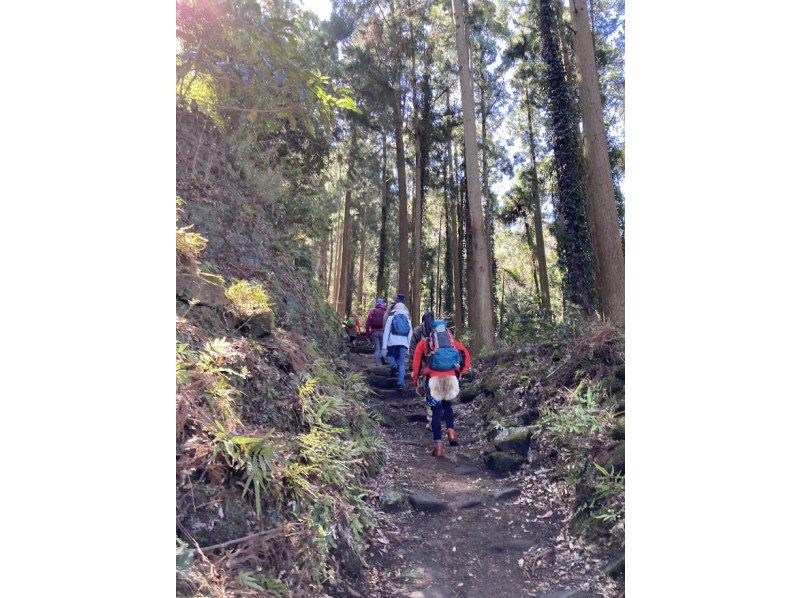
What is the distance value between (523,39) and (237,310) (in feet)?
50.3

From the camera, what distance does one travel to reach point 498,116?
21688 millimetres

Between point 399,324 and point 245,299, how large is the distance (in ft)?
13.8

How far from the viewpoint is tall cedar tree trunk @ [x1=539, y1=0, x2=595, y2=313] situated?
1050 centimetres

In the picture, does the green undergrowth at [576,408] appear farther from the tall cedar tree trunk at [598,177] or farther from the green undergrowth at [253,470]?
the green undergrowth at [253,470]

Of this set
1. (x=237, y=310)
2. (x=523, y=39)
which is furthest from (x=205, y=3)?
(x=523, y=39)

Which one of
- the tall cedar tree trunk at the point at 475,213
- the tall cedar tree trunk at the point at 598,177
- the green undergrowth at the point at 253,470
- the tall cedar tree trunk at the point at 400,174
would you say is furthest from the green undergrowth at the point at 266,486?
the tall cedar tree trunk at the point at 400,174

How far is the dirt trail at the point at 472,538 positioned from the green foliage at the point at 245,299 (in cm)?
230

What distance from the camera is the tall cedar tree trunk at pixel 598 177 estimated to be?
793cm
